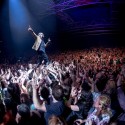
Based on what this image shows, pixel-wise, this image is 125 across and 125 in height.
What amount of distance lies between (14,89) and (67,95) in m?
1.17

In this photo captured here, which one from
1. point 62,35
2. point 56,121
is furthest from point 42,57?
point 56,121

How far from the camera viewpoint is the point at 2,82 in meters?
5.84

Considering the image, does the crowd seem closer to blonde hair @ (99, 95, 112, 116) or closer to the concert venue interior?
blonde hair @ (99, 95, 112, 116)

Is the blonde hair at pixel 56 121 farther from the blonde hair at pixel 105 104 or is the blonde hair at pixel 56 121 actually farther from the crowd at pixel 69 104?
the blonde hair at pixel 105 104

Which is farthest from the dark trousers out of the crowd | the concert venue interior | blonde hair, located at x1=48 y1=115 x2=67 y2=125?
blonde hair, located at x1=48 y1=115 x2=67 y2=125

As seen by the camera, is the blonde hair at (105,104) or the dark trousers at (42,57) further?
the dark trousers at (42,57)

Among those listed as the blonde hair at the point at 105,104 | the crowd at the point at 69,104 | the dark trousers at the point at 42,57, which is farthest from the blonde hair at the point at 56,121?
the dark trousers at the point at 42,57

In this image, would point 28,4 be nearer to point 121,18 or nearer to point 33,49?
point 33,49

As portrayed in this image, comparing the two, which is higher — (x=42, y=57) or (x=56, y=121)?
(x=42, y=57)

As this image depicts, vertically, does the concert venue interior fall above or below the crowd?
above

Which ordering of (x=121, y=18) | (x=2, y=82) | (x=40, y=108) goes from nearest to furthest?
(x=40, y=108)
(x=2, y=82)
(x=121, y=18)

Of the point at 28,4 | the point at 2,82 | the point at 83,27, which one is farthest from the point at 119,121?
the point at 28,4

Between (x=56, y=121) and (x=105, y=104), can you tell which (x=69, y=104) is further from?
(x=56, y=121)

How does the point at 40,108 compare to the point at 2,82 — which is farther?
the point at 2,82
